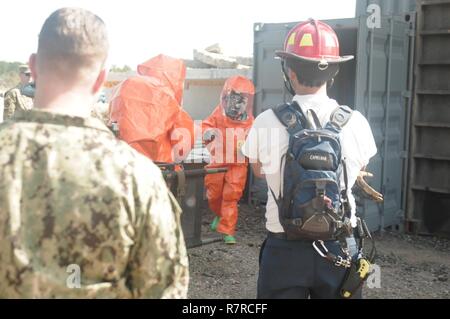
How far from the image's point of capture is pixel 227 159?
23.3 feet

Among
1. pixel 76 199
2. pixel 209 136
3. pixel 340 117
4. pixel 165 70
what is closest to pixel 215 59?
pixel 209 136

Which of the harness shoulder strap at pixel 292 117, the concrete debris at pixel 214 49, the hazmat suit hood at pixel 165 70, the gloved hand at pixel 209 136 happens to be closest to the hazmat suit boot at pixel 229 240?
the gloved hand at pixel 209 136

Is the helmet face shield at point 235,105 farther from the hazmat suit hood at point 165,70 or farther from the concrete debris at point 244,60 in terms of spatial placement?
the concrete debris at point 244,60

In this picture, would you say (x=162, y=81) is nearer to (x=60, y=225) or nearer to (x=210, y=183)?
(x=210, y=183)

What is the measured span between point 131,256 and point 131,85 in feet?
14.0

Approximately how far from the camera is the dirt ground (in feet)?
18.2

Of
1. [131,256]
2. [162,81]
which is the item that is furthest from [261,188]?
[131,256]

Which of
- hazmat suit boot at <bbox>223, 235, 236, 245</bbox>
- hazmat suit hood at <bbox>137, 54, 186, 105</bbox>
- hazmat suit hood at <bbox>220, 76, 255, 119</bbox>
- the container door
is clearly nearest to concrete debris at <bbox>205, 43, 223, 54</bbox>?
the container door

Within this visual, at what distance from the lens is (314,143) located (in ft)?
8.95

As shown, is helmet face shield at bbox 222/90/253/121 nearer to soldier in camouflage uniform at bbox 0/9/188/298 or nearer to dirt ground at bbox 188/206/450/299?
dirt ground at bbox 188/206/450/299

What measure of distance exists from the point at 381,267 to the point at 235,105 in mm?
2412

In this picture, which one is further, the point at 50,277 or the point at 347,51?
the point at 347,51

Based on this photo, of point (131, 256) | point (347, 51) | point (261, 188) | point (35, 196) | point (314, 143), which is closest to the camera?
point (35, 196)

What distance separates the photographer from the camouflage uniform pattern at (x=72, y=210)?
166cm
